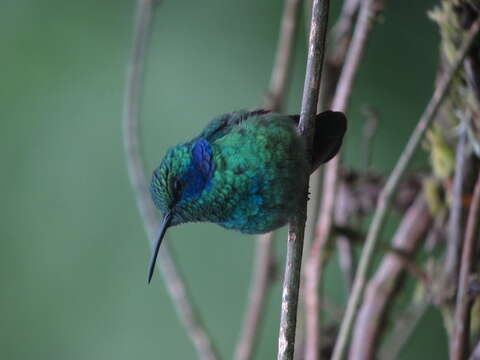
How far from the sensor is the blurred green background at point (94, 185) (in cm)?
315

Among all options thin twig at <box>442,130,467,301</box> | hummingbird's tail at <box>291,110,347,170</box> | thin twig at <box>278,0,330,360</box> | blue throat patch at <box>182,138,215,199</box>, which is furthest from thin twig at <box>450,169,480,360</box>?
blue throat patch at <box>182,138,215,199</box>

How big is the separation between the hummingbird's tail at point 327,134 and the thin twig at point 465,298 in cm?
36

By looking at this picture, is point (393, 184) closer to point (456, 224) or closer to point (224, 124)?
point (456, 224)

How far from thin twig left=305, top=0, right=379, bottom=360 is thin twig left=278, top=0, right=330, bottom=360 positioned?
0.59 m

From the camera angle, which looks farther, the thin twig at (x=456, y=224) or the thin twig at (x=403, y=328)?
the thin twig at (x=403, y=328)

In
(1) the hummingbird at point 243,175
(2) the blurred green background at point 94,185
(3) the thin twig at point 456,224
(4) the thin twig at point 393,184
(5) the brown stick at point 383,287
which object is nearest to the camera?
(1) the hummingbird at point 243,175

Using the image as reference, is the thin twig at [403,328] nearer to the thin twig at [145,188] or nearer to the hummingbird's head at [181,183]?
the thin twig at [145,188]

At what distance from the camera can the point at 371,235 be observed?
156 cm

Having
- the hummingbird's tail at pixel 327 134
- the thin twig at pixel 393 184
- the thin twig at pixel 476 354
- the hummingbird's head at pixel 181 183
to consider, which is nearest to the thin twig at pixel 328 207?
the thin twig at pixel 393 184

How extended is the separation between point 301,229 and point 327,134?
1.14 feet

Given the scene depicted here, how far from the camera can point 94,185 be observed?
3201 millimetres

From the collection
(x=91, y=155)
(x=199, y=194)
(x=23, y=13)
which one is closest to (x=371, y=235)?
(x=199, y=194)

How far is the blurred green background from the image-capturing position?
315 cm

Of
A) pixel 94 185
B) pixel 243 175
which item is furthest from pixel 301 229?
pixel 94 185
